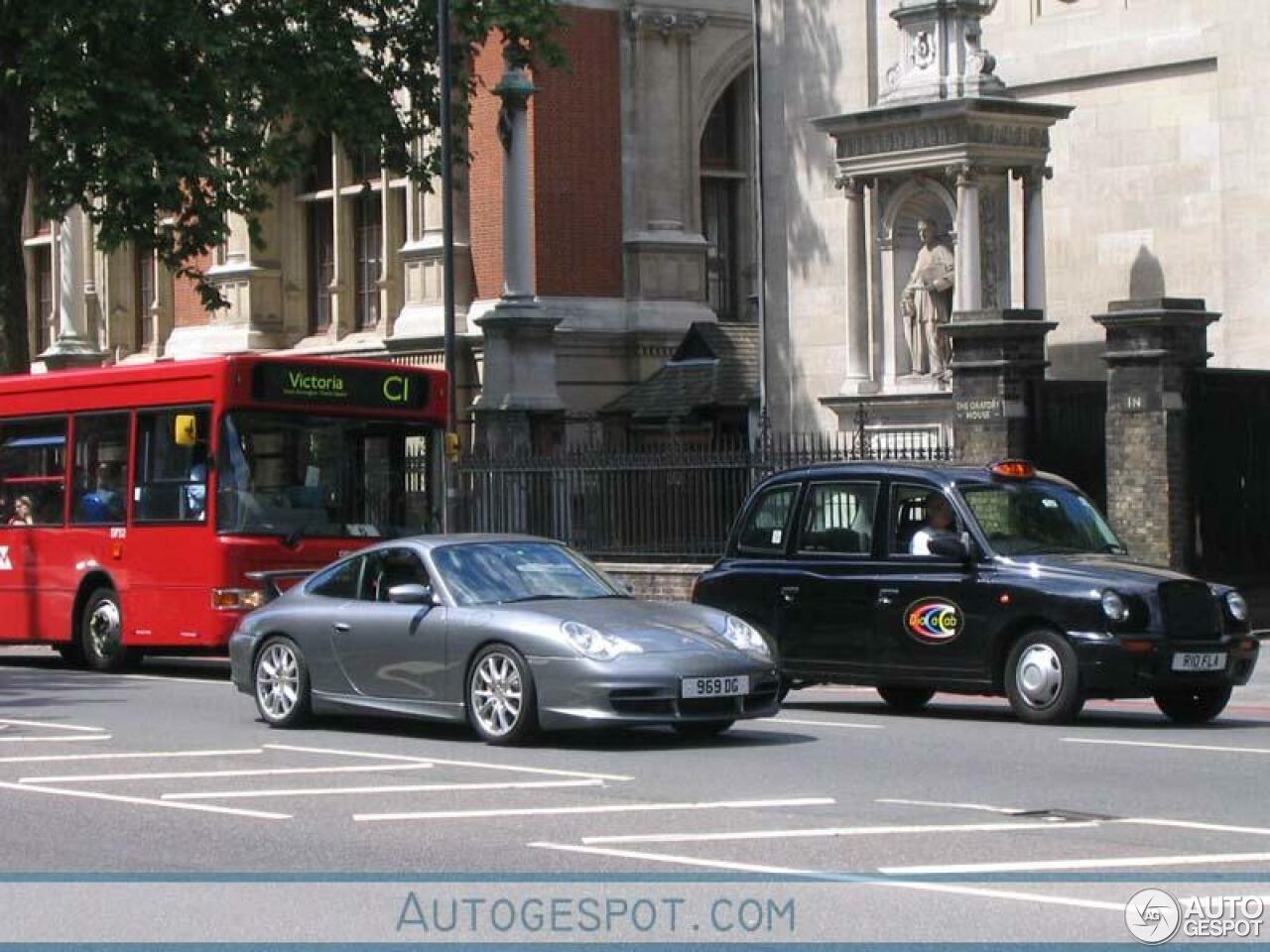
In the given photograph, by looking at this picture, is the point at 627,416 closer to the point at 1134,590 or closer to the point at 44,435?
the point at 44,435

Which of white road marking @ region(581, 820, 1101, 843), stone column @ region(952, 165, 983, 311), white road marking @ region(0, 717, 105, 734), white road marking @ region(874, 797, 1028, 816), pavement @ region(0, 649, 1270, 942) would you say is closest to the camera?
pavement @ region(0, 649, 1270, 942)

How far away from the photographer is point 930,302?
29281 millimetres

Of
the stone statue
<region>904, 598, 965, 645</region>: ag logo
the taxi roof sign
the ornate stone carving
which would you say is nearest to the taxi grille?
<region>904, 598, 965, 645</region>: ag logo

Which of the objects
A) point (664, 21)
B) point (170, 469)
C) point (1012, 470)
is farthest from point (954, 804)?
point (664, 21)

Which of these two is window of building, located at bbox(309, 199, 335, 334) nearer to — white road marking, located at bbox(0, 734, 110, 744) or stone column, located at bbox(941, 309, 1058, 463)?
stone column, located at bbox(941, 309, 1058, 463)

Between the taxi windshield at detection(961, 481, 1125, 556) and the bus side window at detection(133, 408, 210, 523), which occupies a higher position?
the bus side window at detection(133, 408, 210, 523)

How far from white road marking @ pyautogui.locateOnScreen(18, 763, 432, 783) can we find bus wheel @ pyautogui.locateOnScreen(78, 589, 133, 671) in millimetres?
9661

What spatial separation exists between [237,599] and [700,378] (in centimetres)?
1954

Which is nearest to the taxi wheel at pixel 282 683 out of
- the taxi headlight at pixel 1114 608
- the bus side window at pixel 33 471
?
the taxi headlight at pixel 1114 608

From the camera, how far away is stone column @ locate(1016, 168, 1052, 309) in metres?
29.0

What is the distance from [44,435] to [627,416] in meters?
17.8

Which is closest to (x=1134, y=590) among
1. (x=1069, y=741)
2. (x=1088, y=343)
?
(x=1069, y=741)

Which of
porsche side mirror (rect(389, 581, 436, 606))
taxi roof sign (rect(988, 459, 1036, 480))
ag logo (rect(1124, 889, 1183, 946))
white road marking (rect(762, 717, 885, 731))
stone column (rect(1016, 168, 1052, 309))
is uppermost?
stone column (rect(1016, 168, 1052, 309))

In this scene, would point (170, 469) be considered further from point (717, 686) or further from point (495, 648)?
point (717, 686)
